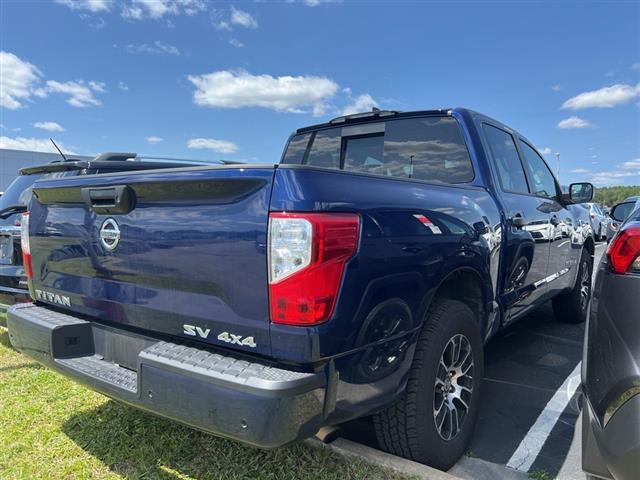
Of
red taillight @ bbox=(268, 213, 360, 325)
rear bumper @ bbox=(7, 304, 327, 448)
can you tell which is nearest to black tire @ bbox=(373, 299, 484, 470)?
rear bumper @ bbox=(7, 304, 327, 448)

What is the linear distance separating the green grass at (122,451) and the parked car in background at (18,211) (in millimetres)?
1222

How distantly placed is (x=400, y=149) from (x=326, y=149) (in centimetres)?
70

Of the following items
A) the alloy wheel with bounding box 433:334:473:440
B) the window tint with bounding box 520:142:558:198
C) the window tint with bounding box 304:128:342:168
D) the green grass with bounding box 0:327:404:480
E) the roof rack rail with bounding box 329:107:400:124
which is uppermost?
the roof rack rail with bounding box 329:107:400:124

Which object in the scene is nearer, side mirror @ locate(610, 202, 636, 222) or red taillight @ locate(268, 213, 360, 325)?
red taillight @ locate(268, 213, 360, 325)

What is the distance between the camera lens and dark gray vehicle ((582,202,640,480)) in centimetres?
163

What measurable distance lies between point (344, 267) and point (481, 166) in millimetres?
1867

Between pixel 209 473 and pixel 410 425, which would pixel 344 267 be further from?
pixel 209 473

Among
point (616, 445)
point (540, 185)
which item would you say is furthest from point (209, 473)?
point (540, 185)

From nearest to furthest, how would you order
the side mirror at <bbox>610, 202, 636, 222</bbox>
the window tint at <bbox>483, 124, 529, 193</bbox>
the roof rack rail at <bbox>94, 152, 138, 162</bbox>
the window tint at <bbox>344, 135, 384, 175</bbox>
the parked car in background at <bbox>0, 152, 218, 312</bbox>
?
1. the window tint at <bbox>483, 124, 529, 193</bbox>
2. the window tint at <bbox>344, 135, 384, 175</bbox>
3. the side mirror at <bbox>610, 202, 636, 222</bbox>
4. the parked car in background at <bbox>0, 152, 218, 312</bbox>
5. the roof rack rail at <bbox>94, 152, 138, 162</bbox>

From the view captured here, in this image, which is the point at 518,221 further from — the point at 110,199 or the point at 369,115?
the point at 110,199

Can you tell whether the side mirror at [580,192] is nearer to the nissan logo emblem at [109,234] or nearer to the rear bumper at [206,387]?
the rear bumper at [206,387]

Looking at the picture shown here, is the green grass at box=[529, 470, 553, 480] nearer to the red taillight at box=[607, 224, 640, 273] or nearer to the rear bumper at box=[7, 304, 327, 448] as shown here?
the red taillight at box=[607, 224, 640, 273]

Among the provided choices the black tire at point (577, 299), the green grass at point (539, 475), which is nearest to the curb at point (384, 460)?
the green grass at point (539, 475)

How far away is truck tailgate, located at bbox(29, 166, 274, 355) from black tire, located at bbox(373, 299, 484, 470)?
0.86 meters
